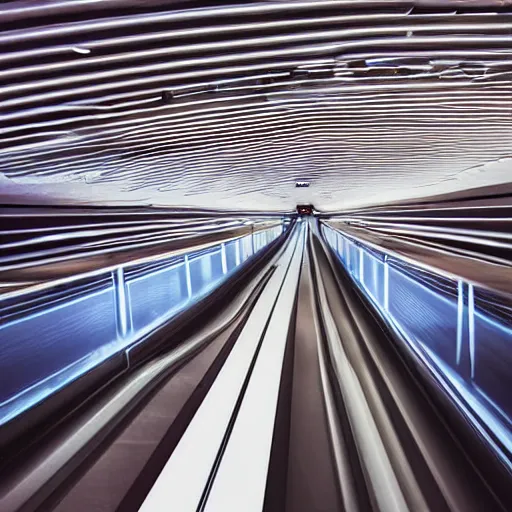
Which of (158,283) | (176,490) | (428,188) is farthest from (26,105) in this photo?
(158,283)

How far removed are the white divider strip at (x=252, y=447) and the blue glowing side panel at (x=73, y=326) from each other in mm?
699

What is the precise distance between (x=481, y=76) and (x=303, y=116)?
50cm

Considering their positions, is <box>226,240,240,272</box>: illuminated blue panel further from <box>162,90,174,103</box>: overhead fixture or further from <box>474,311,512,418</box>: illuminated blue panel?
<box>162,90,174,103</box>: overhead fixture

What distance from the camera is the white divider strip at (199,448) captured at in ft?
3.50

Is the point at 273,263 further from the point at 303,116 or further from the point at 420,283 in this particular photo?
the point at 303,116

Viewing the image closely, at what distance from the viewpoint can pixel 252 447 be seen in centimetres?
127

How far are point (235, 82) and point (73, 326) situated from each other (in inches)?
109

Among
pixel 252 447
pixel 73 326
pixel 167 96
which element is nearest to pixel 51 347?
pixel 73 326

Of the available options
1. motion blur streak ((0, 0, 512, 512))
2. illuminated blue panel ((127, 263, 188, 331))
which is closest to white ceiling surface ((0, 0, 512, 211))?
motion blur streak ((0, 0, 512, 512))

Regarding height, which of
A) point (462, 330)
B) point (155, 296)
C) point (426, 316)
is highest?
point (462, 330)

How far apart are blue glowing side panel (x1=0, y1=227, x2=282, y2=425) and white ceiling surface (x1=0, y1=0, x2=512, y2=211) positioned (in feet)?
2.54

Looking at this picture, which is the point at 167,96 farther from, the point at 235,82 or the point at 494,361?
the point at 494,361

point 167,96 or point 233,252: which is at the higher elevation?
point 167,96

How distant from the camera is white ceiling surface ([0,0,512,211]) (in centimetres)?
73
